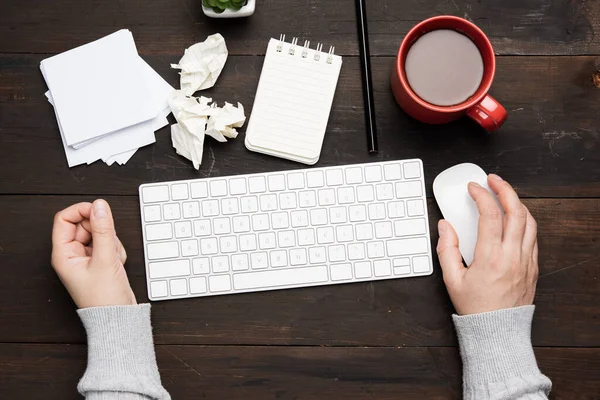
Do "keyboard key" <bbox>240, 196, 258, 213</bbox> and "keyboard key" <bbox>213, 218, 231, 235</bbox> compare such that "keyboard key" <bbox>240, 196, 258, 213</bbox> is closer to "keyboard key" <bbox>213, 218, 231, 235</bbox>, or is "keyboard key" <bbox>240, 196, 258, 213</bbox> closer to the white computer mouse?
"keyboard key" <bbox>213, 218, 231, 235</bbox>

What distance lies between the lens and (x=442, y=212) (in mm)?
877

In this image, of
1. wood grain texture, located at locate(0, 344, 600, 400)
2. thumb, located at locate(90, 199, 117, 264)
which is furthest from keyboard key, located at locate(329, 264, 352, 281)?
thumb, located at locate(90, 199, 117, 264)

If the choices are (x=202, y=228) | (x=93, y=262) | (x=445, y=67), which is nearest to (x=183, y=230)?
(x=202, y=228)

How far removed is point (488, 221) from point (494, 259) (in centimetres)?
6

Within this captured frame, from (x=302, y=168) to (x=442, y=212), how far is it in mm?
220

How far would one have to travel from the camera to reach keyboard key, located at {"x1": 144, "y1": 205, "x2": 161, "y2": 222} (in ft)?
2.86

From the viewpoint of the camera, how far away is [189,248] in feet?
2.84

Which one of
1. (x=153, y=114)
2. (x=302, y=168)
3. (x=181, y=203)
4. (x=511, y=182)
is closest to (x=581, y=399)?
(x=511, y=182)

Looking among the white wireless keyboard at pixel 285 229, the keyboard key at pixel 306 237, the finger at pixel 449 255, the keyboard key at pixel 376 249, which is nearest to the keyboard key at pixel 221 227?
the white wireless keyboard at pixel 285 229

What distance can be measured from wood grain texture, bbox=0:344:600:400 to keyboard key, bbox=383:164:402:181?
10.1 inches

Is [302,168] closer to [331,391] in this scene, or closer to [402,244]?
[402,244]

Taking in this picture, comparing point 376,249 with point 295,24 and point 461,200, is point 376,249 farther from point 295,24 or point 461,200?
point 295,24

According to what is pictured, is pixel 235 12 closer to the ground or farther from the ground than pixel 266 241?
farther from the ground

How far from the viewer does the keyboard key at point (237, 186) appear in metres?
0.87
